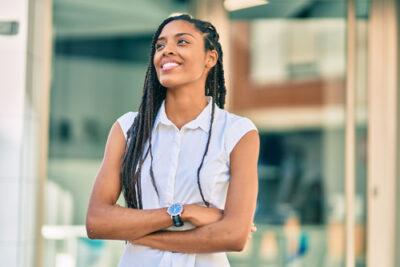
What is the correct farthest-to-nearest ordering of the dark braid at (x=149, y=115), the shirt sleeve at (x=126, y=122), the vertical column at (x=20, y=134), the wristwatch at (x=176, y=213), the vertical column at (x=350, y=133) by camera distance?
1. the vertical column at (x=350, y=133)
2. the vertical column at (x=20, y=134)
3. the shirt sleeve at (x=126, y=122)
4. the dark braid at (x=149, y=115)
5. the wristwatch at (x=176, y=213)

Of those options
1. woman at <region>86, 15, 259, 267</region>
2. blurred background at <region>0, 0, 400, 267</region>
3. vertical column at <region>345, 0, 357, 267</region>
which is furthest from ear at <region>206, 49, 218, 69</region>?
vertical column at <region>345, 0, 357, 267</region>

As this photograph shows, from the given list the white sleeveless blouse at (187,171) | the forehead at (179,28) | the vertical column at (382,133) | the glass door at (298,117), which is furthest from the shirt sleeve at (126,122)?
the vertical column at (382,133)

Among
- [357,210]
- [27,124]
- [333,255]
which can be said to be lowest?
[333,255]

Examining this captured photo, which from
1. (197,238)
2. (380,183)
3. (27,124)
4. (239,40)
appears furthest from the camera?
(239,40)

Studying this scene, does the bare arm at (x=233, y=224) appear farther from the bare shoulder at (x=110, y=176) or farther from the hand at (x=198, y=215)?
the bare shoulder at (x=110, y=176)

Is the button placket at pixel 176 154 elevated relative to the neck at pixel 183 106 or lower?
lower

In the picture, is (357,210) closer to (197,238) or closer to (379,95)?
(379,95)

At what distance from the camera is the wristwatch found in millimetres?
2094

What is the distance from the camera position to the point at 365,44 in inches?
229

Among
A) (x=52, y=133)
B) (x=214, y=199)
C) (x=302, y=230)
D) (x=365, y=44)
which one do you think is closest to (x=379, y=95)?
(x=365, y=44)

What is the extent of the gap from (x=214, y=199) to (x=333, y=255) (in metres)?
4.05

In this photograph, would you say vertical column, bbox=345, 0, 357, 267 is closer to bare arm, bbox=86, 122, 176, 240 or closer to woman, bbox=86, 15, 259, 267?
woman, bbox=86, 15, 259, 267

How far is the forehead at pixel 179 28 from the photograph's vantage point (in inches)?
87.0

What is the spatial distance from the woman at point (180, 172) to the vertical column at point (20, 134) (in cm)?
261
